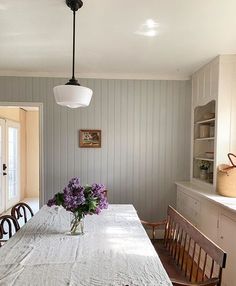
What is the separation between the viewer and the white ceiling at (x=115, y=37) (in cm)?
205

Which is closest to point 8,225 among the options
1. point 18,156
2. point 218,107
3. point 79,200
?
point 79,200

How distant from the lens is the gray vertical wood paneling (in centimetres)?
396

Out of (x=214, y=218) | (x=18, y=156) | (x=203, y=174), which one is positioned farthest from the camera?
(x=18, y=156)

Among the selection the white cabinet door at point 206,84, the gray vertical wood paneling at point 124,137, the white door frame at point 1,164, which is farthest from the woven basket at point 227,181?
the white door frame at point 1,164

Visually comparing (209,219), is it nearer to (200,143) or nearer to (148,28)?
(200,143)

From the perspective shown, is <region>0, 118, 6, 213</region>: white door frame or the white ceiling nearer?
the white ceiling

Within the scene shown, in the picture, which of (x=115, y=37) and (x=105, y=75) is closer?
(x=115, y=37)

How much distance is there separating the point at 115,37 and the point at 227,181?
1.97 metres

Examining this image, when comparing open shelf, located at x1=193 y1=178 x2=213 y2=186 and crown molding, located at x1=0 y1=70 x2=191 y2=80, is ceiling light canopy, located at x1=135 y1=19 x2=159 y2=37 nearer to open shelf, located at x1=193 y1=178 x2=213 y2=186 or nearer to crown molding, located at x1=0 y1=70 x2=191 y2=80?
crown molding, located at x1=0 y1=70 x2=191 y2=80

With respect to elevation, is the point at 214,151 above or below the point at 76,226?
above

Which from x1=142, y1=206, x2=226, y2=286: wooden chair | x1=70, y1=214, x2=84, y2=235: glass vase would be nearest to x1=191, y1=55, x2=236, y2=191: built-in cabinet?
x1=142, y1=206, x2=226, y2=286: wooden chair

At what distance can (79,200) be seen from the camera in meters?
1.91

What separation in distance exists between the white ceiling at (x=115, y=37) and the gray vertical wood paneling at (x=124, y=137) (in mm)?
242

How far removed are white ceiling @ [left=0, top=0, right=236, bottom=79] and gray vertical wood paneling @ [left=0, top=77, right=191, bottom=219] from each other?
242 mm
